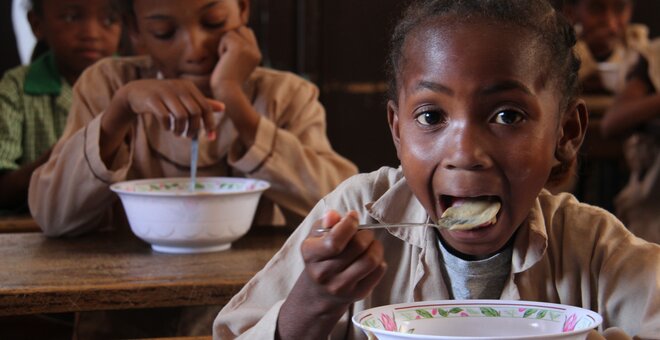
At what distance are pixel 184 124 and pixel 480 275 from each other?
996 millimetres

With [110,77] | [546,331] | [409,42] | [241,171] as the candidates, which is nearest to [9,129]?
[110,77]

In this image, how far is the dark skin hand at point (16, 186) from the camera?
268cm

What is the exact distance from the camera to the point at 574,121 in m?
1.29

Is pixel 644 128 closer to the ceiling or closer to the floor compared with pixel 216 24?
closer to the floor

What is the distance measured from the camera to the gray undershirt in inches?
48.1

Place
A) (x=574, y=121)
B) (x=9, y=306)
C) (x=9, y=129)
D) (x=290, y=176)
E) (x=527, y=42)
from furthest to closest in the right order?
(x=9, y=129), (x=290, y=176), (x=9, y=306), (x=574, y=121), (x=527, y=42)

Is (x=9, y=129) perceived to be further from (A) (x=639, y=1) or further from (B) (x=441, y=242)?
(A) (x=639, y=1)

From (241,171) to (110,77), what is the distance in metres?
0.40

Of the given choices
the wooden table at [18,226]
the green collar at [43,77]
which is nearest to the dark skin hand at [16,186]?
the wooden table at [18,226]

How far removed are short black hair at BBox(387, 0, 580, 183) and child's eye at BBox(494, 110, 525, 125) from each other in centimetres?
9

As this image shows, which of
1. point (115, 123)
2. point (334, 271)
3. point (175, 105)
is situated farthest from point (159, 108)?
point (334, 271)

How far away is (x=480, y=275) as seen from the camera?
4.01 ft

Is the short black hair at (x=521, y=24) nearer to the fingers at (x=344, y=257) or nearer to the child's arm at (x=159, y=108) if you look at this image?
the fingers at (x=344, y=257)

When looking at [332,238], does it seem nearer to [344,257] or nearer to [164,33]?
[344,257]
